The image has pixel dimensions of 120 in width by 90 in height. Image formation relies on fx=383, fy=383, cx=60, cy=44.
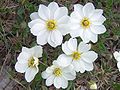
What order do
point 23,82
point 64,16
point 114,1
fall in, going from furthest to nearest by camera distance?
point 114,1
point 23,82
point 64,16

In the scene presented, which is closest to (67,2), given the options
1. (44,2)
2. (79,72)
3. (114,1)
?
(44,2)

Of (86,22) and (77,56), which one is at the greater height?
(86,22)

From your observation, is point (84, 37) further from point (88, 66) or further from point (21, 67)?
point (21, 67)

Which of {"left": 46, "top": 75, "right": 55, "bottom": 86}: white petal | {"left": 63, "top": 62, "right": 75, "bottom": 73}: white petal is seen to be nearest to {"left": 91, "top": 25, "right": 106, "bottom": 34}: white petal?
{"left": 63, "top": 62, "right": 75, "bottom": 73}: white petal

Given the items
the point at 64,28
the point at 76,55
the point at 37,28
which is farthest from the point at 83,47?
the point at 37,28

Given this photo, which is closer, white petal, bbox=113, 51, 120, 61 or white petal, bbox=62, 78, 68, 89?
white petal, bbox=62, 78, 68, 89

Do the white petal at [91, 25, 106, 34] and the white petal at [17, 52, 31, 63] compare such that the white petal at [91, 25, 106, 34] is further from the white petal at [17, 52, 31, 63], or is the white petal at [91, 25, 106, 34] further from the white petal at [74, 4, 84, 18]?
the white petal at [17, 52, 31, 63]

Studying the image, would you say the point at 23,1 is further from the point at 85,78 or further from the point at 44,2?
the point at 85,78
